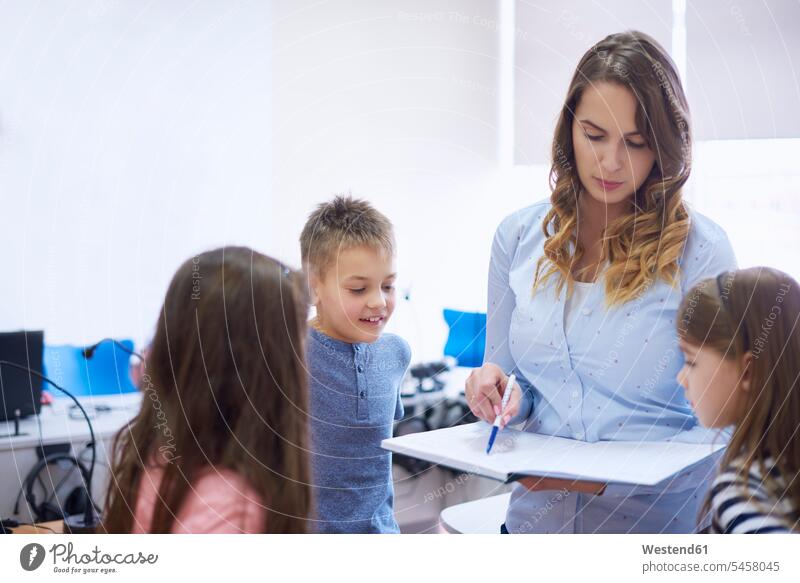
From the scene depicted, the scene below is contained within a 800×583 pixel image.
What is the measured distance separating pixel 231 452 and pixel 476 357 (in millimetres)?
496

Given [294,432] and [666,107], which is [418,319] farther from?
[666,107]

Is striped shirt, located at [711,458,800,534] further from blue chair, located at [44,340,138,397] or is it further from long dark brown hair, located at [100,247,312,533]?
blue chair, located at [44,340,138,397]

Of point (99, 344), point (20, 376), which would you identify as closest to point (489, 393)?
point (99, 344)

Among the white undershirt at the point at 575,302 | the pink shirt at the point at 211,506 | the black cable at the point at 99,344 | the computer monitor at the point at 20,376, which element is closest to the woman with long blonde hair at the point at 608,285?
the white undershirt at the point at 575,302

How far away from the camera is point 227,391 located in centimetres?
68

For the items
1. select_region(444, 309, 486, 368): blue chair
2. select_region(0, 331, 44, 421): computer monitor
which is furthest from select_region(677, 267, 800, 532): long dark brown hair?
select_region(0, 331, 44, 421): computer monitor

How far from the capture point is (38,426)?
0.96m

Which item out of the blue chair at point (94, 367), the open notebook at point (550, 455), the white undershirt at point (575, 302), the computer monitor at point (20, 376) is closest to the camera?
the open notebook at point (550, 455)

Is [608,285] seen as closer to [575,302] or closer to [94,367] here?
[575,302]

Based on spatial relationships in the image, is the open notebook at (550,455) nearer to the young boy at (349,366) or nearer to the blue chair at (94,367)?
the young boy at (349,366)

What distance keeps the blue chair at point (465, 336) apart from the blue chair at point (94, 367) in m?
0.41

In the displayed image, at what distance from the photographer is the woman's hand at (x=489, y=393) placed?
722 mm

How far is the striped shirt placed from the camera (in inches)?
25.4
